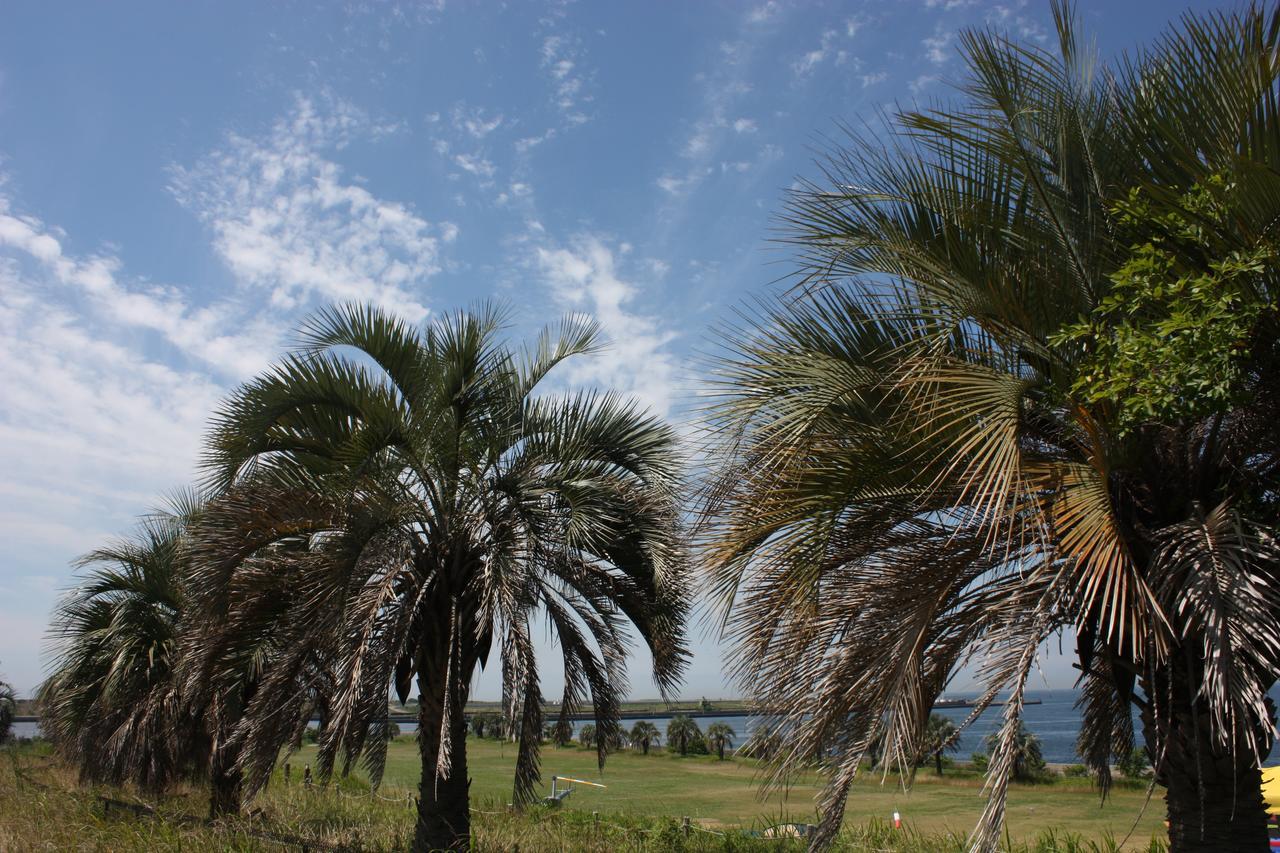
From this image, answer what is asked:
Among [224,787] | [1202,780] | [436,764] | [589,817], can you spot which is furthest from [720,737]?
[1202,780]

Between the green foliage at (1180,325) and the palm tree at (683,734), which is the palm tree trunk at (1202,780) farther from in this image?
the palm tree at (683,734)

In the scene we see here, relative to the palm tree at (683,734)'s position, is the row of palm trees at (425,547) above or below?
above

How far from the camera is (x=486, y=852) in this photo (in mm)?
9328

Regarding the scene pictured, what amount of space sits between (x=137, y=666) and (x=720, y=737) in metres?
29.5

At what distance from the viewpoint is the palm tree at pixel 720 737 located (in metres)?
40.9

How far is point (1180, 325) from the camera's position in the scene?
4.03m

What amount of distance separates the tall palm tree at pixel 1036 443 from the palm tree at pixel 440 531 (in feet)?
10.4

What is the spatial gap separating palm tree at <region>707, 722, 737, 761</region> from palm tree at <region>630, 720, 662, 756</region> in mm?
3471

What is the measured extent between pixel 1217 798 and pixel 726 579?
9.55 feet

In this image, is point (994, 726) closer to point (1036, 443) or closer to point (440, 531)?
point (1036, 443)

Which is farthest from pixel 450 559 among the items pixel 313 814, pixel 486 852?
pixel 313 814

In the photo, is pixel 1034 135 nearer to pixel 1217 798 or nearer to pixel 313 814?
pixel 1217 798

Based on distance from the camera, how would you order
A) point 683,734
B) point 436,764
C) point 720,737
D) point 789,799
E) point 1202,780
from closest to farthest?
point 1202,780
point 436,764
point 789,799
point 720,737
point 683,734

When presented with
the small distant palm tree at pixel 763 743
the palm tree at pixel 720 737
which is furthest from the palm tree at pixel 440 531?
the palm tree at pixel 720 737
